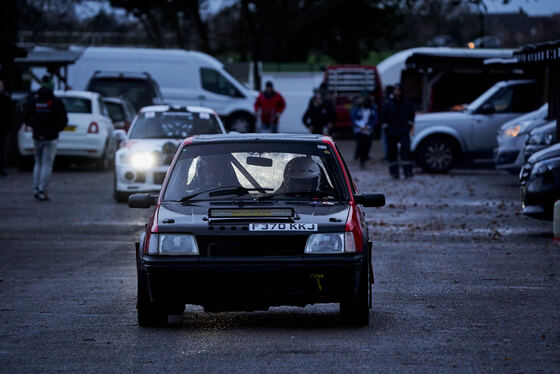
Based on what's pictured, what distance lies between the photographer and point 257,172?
874 centimetres

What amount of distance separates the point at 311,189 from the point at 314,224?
32.5 inches

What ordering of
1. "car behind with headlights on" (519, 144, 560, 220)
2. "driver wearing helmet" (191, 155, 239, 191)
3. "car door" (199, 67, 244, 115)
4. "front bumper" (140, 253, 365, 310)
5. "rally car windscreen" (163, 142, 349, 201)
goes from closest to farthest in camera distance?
"front bumper" (140, 253, 365, 310) → "rally car windscreen" (163, 142, 349, 201) → "driver wearing helmet" (191, 155, 239, 191) → "car behind with headlights on" (519, 144, 560, 220) → "car door" (199, 67, 244, 115)

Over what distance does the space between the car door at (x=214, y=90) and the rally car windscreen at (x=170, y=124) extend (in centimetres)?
A: 1689

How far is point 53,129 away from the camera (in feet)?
63.0

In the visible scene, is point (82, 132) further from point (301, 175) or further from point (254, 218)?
point (254, 218)

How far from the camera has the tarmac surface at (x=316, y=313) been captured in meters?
7.09

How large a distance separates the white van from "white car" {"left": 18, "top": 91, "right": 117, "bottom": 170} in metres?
Result: 9.04

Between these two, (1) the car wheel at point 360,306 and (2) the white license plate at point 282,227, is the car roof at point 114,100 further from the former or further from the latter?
(2) the white license plate at point 282,227

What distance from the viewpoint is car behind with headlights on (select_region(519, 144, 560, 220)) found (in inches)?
559

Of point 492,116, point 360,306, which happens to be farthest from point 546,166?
point 492,116

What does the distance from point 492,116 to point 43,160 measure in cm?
1065

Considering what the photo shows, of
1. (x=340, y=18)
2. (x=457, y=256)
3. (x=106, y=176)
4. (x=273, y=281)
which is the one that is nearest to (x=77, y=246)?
(x=457, y=256)

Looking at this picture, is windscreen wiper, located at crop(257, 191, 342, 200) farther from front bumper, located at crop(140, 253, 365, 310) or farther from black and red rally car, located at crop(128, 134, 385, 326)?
front bumper, located at crop(140, 253, 365, 310)

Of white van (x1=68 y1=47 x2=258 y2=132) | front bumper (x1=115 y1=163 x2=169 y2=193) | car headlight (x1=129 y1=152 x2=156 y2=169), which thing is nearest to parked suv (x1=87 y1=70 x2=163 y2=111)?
white van (x1=68 y1=47 x2=258 y2=132)
